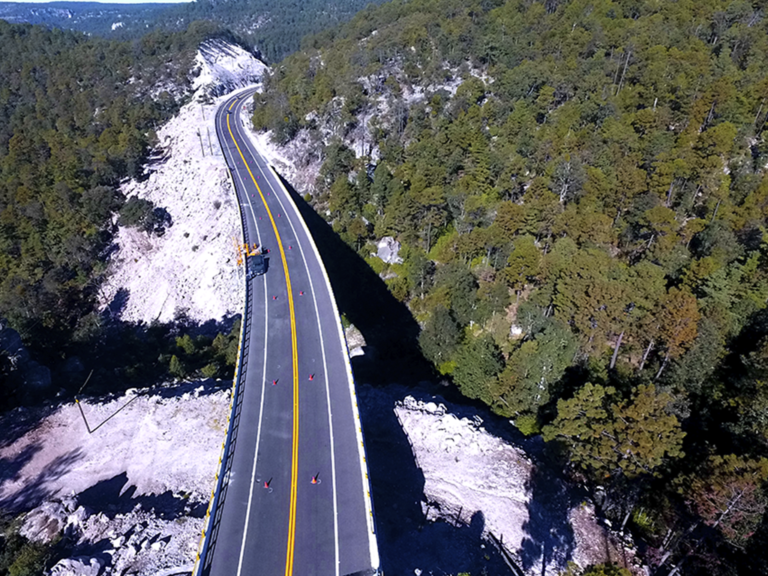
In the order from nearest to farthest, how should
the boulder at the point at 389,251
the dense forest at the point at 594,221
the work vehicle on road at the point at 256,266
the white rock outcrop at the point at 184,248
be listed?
the dense forest at the point at 594,221 < the work vehicle on road at the point at 256,266 < the white rock outcrop at the point at 184,248 < the boulder at the point at 389,251

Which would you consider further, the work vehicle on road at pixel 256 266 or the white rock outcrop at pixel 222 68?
the white rock outcrop at pixel 222 68

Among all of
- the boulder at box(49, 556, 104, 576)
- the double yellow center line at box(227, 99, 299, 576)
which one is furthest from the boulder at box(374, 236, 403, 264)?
the boulder at box(49, 556, 104, 576)

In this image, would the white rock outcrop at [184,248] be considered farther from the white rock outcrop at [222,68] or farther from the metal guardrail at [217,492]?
the white rock outcrop at [222,68]

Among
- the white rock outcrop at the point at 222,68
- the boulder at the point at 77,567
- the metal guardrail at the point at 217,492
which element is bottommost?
the boulder at the point at 77,567

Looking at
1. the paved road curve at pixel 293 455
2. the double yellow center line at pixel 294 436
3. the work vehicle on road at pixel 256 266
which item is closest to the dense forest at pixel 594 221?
the paved road curve at pixel 293 455

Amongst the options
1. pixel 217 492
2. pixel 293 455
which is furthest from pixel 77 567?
pixel 293 455
